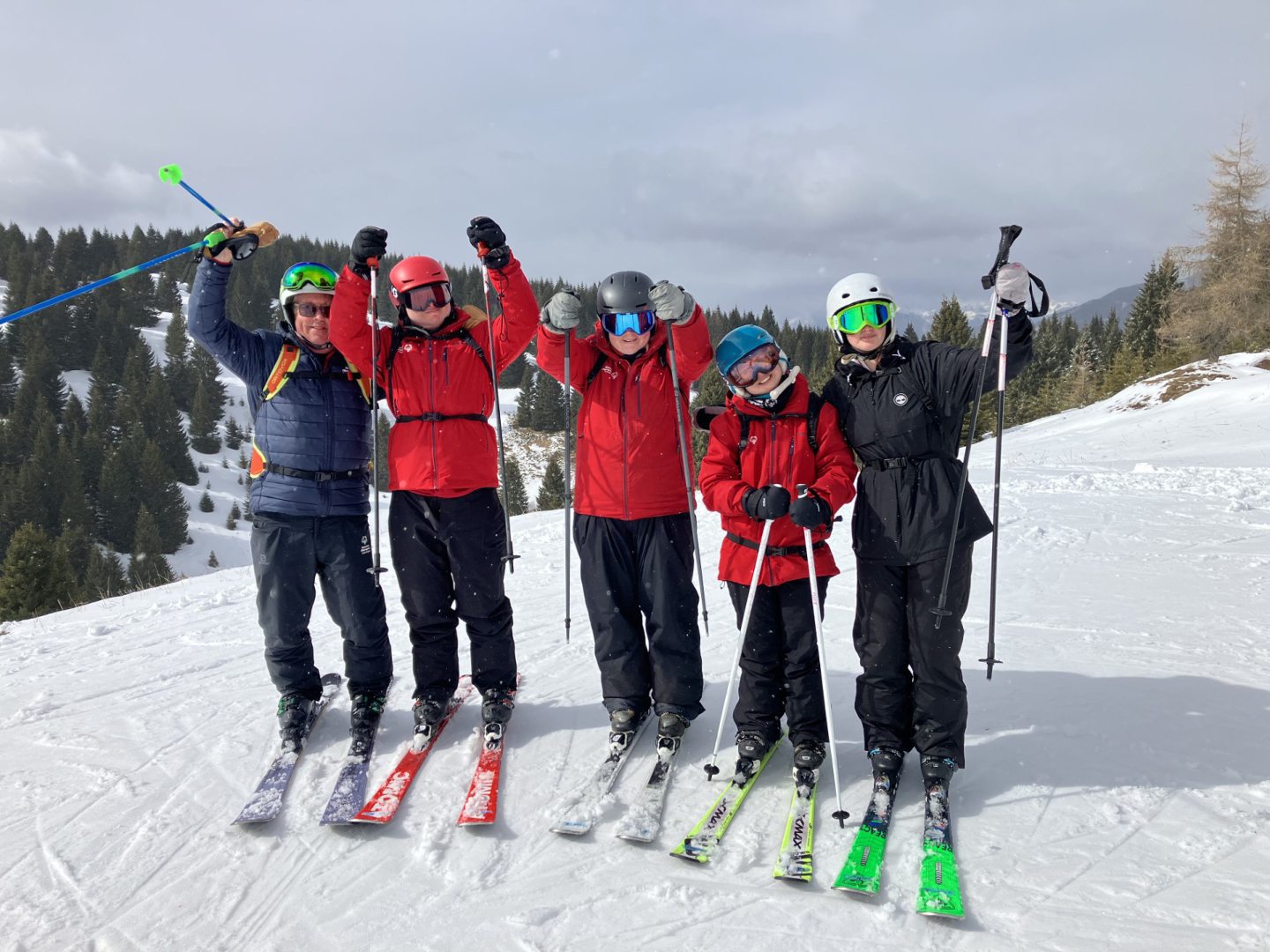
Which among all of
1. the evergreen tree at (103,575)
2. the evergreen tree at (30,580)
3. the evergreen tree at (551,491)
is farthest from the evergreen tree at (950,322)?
the evergreen tree at (103,575)

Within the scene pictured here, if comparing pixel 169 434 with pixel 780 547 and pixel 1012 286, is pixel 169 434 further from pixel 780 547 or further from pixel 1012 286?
pixel 1012 286

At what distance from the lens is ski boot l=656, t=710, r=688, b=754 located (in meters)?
3.50

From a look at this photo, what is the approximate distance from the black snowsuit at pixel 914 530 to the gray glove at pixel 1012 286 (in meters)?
0.07

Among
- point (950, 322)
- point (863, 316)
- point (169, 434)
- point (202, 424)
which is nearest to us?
point (863, 316)

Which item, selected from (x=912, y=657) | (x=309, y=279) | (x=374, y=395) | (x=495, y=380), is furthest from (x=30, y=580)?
(x=912, y=657)

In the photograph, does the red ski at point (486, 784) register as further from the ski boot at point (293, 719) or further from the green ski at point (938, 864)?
the green ski at point (938, 864)

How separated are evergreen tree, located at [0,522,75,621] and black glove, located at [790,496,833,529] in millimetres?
27203

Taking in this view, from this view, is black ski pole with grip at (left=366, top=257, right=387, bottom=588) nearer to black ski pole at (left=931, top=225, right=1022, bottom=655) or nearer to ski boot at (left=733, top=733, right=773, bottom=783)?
ski boot at (left=733, top=733, right=773, bottom=783)

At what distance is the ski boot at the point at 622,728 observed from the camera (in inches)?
142

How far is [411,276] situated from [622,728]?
243 centimetres

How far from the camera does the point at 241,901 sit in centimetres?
264

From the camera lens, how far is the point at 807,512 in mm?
3041

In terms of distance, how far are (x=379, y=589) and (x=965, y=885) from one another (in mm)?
2959

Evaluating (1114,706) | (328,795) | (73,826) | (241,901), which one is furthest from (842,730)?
(73,826)
